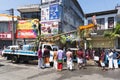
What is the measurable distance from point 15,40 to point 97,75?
2881cm

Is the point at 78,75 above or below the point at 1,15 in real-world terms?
below

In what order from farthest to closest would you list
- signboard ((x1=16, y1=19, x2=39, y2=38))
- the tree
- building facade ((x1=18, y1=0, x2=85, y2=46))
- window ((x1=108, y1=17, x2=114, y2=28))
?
1. signboard ((x1=16, y1=19, x2=39, y2=38))
2. building facade ((x1=18, y1=0, x2=85, y2=46))
3. window ((x1=108, y1=17, x2=114, y2=28))
4. the tree

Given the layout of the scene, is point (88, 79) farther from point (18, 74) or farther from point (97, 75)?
point (18, 74)

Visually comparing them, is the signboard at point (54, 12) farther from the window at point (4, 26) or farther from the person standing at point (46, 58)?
the person standing at point (46, 58)

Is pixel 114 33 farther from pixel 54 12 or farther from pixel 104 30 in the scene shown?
pixel 54 12

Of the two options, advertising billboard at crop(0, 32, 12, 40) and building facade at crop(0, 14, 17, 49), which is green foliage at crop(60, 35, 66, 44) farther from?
advertising billboard at crop(0, 32, 12, 40)

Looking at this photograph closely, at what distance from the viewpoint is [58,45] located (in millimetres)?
30547

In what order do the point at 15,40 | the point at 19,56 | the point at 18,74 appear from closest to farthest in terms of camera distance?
1. the point at 18,74
2. the point at 19,56
3. the point at 15,40

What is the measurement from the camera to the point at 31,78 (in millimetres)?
18547

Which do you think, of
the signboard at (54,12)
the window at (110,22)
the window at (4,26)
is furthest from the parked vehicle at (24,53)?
the window at (4,26)

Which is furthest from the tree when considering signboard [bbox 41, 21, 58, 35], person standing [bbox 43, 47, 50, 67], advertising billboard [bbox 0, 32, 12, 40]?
advertising billboard [bbox 0, 32, 12, 40]

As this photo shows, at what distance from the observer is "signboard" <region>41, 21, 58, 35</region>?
129ft

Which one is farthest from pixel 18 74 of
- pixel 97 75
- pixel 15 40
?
pixel 15 40

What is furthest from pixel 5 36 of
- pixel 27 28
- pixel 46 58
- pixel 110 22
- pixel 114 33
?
pixel 46 58
